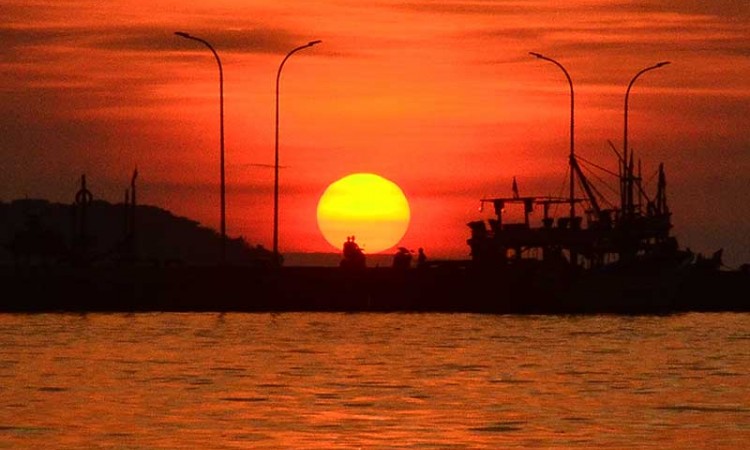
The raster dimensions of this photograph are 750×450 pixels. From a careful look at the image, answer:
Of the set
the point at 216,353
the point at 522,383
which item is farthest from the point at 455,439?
the point at 216,353

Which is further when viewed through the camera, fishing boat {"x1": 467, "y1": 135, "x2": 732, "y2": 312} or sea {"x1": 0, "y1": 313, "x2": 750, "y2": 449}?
fishing boat {"x1": 467, "y1": 135, "x2": 732, "y2": 312}

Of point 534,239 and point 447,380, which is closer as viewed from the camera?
point 447,380

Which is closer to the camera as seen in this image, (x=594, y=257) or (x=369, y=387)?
(x=369, y=387)

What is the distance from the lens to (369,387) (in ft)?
187

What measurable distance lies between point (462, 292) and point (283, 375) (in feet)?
200

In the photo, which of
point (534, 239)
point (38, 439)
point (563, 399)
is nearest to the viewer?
point (38, 439)

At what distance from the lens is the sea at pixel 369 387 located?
44125 mm

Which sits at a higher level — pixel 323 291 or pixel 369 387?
pixel 323 291

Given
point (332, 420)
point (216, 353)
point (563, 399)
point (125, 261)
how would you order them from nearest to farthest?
1. point (332, 420)
2. point (563, 399)
3. point (216, 353)
4. point (125, 261)

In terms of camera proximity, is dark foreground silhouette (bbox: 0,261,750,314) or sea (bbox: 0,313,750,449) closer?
sea (bbox: 0,313,750,449)

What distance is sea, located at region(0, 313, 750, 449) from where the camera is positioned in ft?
145

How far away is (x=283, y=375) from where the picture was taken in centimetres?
6169

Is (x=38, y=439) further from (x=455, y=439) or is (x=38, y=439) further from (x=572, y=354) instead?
(x=572, y=354)

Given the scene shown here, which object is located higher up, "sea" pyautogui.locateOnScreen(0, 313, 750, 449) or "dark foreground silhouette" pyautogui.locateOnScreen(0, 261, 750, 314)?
"dark foreground silhouette" pyautogui.locateOnScreen(0, 261, 750, 314)
